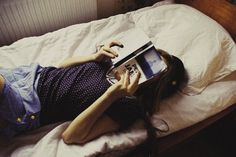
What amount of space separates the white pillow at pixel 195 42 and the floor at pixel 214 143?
15.4 inches

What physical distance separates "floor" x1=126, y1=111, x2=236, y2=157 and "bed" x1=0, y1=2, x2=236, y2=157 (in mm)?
329

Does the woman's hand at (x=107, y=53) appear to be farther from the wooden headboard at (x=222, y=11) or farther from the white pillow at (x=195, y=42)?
the wooden headboard at (x=222, y=11)

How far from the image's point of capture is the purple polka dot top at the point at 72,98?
102 centimetres

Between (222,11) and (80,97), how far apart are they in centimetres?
98

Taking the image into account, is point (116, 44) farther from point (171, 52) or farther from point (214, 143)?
point (214, 143)

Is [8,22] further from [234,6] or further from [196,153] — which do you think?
[196,153]

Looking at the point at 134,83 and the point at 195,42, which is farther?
the point at 195,42

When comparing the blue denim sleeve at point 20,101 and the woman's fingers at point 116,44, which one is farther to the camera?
the woman's fingers at point 116,44

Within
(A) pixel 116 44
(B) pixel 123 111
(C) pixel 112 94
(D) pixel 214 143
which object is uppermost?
(A) pixel 116 44

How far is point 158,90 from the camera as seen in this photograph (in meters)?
1.06

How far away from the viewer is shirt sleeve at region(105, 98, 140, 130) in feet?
3.32

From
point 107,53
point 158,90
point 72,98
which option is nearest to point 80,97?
point 72,98

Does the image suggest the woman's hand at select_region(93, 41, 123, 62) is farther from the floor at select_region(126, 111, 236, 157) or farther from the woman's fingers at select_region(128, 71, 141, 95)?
the floor at select_region(126, 111, 236, 157)

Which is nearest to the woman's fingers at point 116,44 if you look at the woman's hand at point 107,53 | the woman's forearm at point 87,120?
the woman's hand at point 107,53
